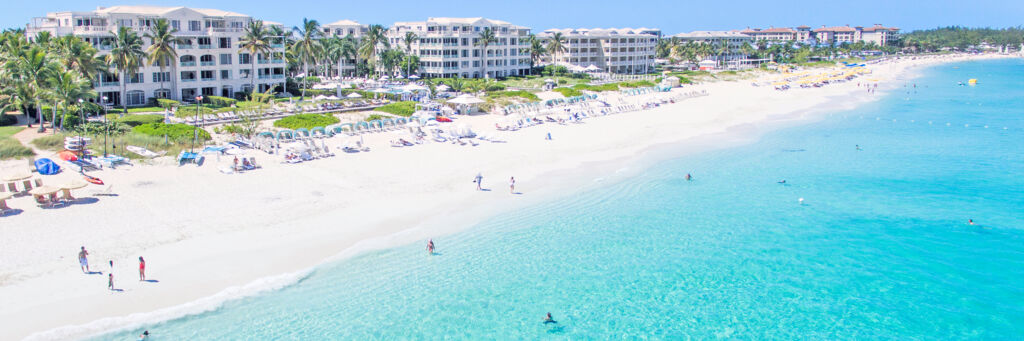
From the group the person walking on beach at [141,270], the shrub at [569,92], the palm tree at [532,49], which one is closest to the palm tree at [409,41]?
the palm tree at [532,49]

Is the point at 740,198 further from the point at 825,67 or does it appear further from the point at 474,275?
the point at 825,67

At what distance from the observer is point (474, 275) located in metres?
22.2

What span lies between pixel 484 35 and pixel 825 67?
91.6 meters

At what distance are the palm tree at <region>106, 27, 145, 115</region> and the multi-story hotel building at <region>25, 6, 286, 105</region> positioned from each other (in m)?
1.24

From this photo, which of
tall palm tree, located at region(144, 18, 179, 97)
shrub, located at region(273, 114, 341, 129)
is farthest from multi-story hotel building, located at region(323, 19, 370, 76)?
shrub, located at region(273, 114, 341, 129)

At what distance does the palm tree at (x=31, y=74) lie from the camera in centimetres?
4000

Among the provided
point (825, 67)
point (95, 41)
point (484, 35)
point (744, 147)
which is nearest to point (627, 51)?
point (484, 35)

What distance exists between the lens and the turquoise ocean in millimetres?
19094

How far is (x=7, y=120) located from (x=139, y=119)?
8.48 meters

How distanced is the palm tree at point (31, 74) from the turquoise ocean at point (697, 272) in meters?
29.9

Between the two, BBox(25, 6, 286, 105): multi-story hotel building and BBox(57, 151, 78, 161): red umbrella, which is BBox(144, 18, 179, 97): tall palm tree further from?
BBox(57, 151, 78, 161): red umbrella

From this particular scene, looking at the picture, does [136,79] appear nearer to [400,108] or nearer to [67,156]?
[400,108]

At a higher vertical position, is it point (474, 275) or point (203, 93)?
point (203, 93)

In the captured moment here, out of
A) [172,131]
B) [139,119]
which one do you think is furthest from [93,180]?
[139,119]
